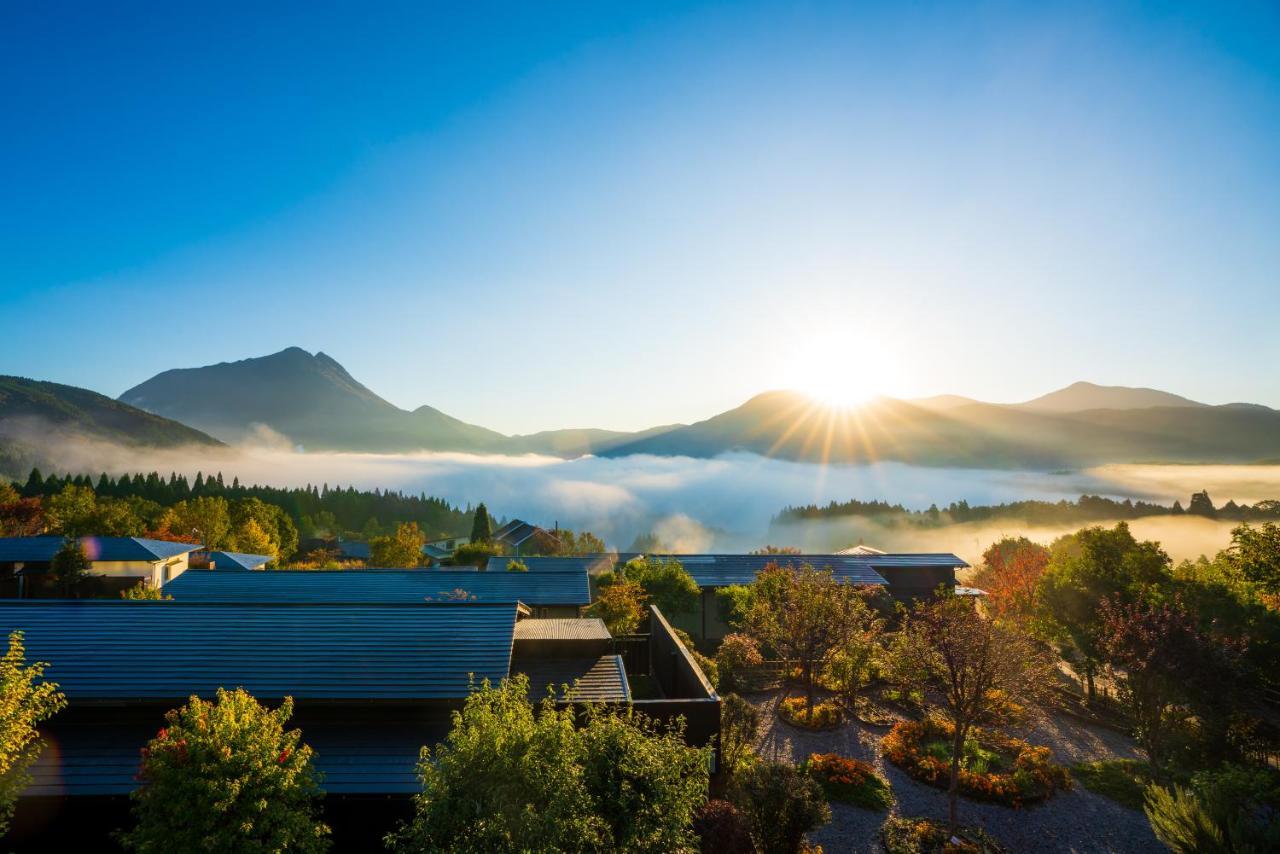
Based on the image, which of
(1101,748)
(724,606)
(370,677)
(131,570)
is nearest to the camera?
(370,677)

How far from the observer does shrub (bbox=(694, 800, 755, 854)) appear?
1338cm

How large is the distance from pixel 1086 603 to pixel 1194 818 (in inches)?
653

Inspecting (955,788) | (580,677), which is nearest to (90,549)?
(580,677)

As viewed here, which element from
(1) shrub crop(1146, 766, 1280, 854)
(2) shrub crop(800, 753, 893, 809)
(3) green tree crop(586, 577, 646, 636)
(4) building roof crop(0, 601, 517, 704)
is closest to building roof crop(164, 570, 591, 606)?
(3) green tree crop(586, 577, 646, 636)

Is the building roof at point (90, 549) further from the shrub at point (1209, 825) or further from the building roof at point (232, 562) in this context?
the shrub at point (1209, 825)

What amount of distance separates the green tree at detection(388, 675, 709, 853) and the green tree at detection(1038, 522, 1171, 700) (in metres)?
25.0

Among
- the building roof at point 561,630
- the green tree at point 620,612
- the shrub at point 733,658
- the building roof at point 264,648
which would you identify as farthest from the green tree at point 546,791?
the green tree at point 620,612

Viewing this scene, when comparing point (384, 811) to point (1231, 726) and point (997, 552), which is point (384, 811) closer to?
point (1231, 726)

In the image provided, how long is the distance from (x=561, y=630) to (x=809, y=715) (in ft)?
35.2

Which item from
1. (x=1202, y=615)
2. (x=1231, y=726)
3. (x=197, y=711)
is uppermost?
(x=197, y=711)

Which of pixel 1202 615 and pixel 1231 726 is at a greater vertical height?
pixel 1202 615

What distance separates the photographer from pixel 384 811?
45.4 feet

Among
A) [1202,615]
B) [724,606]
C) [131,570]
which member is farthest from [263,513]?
[1202,615]

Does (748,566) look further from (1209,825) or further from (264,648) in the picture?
(264,648)
